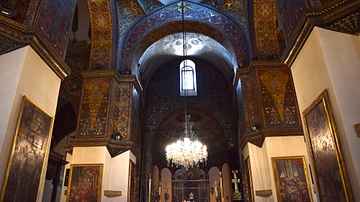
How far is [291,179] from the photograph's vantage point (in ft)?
22.4

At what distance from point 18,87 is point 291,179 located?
625 centimetres

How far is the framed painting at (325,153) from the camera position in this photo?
135 inches

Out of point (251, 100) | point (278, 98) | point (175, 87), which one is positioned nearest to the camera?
point (278, 98)

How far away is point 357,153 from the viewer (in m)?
3.29

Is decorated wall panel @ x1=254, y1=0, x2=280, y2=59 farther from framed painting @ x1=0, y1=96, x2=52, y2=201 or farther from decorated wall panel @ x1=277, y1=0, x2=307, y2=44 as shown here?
framed painting @ x1=0, y1=96, x2=52, y2=201

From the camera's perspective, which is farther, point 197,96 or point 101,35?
point 197,96

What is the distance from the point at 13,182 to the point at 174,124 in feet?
39.7

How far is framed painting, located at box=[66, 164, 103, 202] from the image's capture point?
7.19 metres

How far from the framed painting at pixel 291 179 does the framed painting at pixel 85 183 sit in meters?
4.59

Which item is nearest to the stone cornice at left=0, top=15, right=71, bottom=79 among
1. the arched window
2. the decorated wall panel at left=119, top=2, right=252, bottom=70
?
the decorated wall panel at left=119, top=2, right=252, bottom=70

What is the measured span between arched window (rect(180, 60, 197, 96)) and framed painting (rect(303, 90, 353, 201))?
1058 centimetres

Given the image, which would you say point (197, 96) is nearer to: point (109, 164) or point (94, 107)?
point (94, 107)

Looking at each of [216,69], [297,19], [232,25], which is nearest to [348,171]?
[297,19]

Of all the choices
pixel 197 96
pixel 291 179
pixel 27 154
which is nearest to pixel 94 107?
pixel 27 154
